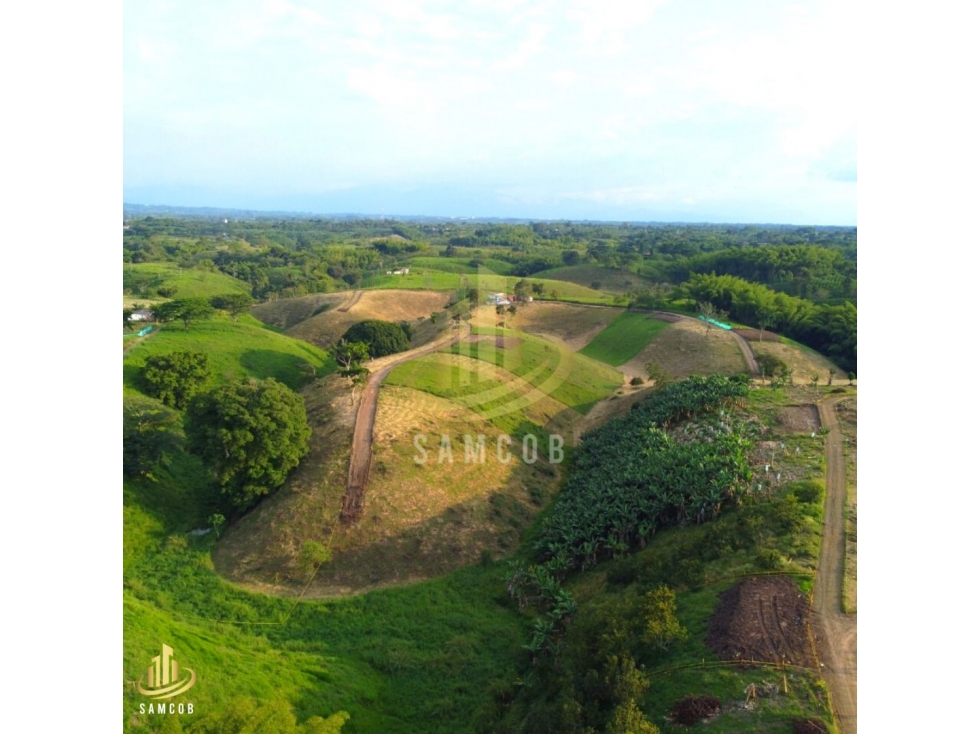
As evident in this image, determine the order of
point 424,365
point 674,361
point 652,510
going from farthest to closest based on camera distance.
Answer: point 674,361, point 424,365, point 652,510

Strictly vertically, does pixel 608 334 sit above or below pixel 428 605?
above

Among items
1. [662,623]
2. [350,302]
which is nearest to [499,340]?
[350,302]

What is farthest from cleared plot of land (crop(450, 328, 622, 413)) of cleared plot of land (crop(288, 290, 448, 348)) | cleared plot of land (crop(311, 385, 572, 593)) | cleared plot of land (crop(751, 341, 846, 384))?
cleared plot of land (crop(288, 290, 448, 348))

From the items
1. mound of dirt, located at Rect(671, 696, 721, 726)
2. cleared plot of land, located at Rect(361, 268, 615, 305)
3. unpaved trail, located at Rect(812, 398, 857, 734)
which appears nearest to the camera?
mound of dirt, located at Rect(671, 696, 721, 726)

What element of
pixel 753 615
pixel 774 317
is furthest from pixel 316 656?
pixel 774 317

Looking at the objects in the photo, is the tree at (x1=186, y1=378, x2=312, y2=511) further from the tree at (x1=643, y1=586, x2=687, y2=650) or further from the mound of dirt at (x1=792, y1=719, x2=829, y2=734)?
the mound of dirt at (x1=792, y1=719, x2=829, y2=734)

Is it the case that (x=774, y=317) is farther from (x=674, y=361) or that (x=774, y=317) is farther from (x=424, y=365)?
(x=424, y=365)
